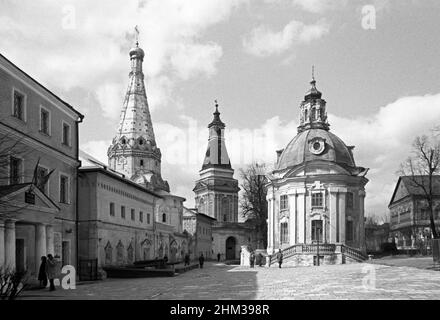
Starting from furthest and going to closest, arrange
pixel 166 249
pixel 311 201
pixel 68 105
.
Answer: pixel 311 201, pixel 166 249, pixel 68 105

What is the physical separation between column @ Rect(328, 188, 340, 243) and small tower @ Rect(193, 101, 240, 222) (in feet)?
123

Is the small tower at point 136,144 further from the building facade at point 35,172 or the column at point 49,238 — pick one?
the column at point 49,238

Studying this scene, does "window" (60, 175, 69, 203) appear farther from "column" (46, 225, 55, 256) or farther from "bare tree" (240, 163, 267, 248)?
"bare tree" (240, 163, 267, 248)

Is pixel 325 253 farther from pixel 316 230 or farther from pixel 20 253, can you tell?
pixel 20 253

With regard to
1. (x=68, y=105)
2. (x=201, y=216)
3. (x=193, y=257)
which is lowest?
(x=193, y=257)

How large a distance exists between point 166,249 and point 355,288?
3276 centimetres

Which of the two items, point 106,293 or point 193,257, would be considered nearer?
point 106,293

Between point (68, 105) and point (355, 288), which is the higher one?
point (68, 105)

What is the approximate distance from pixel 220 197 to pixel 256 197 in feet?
60.6

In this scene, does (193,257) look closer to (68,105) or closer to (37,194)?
(68,105)

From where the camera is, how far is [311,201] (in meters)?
55.4

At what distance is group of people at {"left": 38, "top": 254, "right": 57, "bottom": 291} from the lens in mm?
21172

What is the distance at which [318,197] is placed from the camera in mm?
55156
